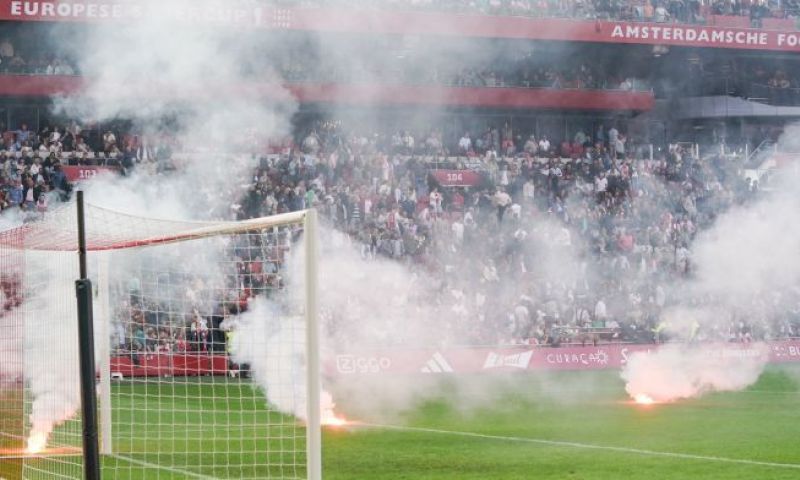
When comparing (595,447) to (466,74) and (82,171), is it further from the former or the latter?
(466,74)

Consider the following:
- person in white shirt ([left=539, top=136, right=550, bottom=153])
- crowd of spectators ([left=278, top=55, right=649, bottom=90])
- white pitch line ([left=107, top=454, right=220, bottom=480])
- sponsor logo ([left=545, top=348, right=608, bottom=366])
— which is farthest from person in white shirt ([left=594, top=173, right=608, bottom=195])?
white pitch line ([left=107, top=454, right=220, bottom=480])

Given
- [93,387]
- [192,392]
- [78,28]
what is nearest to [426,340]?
[192,392]

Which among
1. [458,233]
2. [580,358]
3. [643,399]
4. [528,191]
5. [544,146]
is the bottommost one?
[643,399]

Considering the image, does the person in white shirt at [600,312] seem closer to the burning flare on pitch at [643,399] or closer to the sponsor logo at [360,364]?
the sponsor logo at [360,364]

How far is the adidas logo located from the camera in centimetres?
2058

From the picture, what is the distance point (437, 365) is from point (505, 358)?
57.4 inches

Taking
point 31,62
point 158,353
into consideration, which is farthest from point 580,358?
point 31,62

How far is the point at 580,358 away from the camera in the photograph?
2259 cm

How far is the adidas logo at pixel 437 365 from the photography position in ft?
67.5

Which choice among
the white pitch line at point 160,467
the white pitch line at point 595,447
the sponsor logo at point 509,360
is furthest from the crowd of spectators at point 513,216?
the white pitch line at point 160,467

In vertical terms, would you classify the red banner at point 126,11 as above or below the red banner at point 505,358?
above

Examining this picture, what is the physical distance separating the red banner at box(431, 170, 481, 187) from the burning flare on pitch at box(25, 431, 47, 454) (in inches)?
628

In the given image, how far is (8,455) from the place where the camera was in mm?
11477

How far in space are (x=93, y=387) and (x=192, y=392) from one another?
34.4 feet
